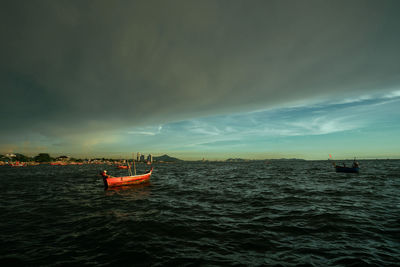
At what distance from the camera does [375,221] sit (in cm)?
1228

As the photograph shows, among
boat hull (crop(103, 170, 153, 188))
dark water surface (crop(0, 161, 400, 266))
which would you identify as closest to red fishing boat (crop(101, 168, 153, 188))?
boat hull (crop(103, 170, 153, 188))

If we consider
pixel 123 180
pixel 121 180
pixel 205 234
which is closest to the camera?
pixel 205 234

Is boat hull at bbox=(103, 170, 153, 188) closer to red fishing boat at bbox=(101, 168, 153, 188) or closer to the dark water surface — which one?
red fishing boat at bbox=(101, 168, 153, 188)

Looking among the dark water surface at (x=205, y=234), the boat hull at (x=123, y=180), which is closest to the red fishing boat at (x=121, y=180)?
the boat hull at (x=123, y=180)

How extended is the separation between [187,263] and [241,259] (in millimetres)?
2244

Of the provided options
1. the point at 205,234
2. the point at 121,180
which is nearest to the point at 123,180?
the point at 121,180

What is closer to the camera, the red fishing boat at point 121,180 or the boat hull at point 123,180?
the red fishing boat at point 121,180

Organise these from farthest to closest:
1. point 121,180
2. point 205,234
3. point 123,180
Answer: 1. point 123,180
2. point 121,180
3. point 205,234

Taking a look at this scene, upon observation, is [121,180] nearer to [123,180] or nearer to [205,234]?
[123,180]

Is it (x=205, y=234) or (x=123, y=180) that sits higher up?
(x=123, y=180)

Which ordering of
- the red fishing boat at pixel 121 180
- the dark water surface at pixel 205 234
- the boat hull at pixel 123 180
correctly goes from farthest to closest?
1. the boat hull at pixel 123 180
2. the red fishing boat at pixel 121 180
3. the dark water surface at pixel 205 234

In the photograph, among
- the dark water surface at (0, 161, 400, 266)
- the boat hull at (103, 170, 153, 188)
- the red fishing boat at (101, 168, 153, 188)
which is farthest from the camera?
the boat hull at (103, 170, 153, 188)

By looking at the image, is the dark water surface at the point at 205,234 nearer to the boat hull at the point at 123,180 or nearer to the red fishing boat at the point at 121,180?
the red fishing boat at the point at 121,180

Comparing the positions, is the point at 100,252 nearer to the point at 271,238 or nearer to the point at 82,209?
the point at 271,238
